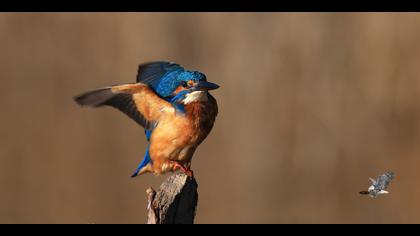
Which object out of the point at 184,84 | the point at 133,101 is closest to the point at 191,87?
the point at 184,84

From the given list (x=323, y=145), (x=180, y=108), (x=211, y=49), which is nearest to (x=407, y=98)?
(x=323, y=145)

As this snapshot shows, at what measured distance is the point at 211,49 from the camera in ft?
15.0

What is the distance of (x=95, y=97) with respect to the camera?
7.78ft

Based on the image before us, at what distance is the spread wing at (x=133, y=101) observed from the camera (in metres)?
2.37

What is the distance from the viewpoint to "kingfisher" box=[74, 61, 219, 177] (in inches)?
98.1

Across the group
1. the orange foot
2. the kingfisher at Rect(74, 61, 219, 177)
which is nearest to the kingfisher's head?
the kingfisher at Rect(74, 61, 219, 177)

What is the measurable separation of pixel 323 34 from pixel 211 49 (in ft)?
2.20

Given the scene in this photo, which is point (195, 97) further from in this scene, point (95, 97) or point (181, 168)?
point (95, 97)

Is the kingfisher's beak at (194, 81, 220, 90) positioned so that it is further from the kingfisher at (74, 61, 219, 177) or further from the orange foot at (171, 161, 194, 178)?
the orange foot at (171, 161, 194, 178)

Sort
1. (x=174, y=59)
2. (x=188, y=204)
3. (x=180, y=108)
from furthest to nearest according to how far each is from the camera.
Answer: (x=174, y=59), (x=180, y=108), (x=188, y=204)

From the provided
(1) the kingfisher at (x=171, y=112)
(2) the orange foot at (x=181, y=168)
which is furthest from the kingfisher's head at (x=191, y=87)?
(2) the orange foot at (x=181, y=168)

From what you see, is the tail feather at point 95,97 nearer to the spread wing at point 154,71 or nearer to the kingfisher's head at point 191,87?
the kingfisher's head at point 191,87

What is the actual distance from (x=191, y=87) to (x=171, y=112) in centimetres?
12

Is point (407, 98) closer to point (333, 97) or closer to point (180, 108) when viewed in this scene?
point (333, 97)
